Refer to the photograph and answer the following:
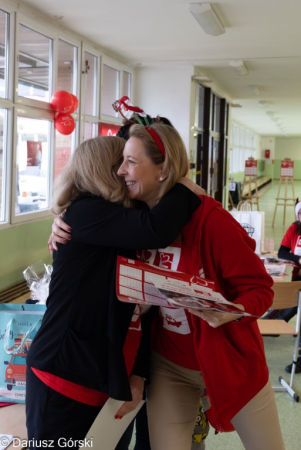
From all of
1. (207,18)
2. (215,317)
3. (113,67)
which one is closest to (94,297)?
(215,317)

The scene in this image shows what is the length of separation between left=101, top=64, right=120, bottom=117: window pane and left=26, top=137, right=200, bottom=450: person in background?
6582 millimetres

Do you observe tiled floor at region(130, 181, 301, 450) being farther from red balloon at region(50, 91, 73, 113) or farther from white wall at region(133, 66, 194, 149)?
white wall at region(133, 66, 194, 149)

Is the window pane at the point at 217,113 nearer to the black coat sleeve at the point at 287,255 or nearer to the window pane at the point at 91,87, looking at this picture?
the window pane at the point at 91,87

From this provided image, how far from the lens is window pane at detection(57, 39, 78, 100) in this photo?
6574 millimetres

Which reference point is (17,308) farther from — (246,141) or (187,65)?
(246,141)

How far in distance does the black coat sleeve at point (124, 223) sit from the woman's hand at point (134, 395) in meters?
0.47

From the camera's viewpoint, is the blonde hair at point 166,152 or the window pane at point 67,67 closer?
the blonde hair at point 166,152

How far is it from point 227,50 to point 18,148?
3.59m

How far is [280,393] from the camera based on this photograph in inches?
153

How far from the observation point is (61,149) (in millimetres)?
6766

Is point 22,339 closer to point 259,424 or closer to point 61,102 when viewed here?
point 259,424

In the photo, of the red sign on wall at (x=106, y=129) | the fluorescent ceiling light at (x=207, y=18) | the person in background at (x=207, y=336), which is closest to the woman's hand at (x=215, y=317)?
the person in background at (x=207, y=336)

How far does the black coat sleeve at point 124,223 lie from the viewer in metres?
1.56

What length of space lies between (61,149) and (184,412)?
5433 millimetres
